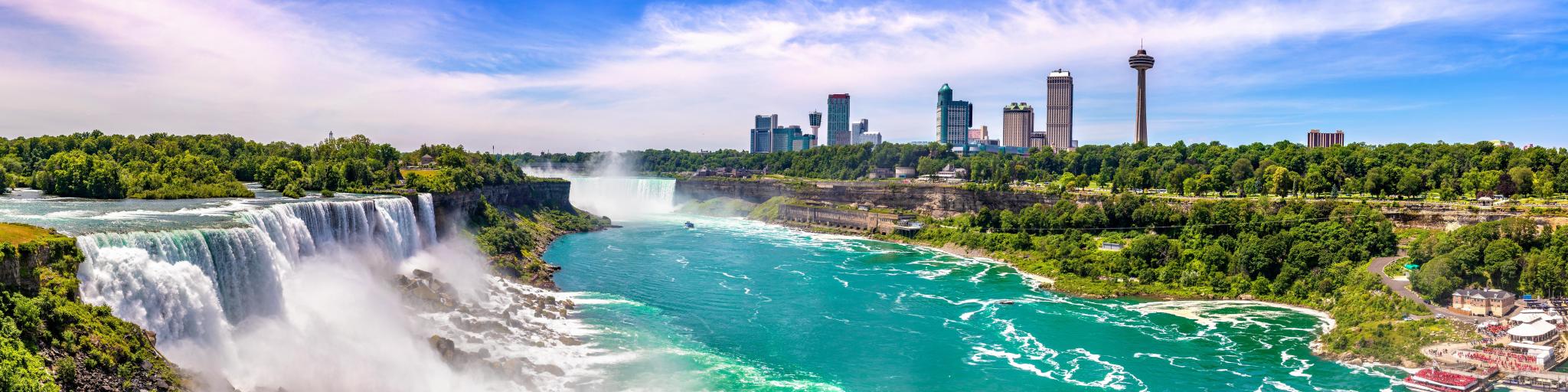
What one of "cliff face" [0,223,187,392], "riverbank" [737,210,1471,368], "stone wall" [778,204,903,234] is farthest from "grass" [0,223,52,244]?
"stone wall" [778,204,903,234]

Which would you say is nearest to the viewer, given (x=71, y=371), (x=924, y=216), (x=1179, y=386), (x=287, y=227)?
(x=71, y=371)

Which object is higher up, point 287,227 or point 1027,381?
point 287,227

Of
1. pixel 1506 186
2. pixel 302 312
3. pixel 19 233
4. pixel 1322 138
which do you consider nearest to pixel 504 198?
pixel 302 312

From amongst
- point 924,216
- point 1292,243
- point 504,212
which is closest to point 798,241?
point 924,216

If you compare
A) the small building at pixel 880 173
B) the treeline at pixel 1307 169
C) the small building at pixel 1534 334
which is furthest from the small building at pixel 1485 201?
the small building at pixel 880 173

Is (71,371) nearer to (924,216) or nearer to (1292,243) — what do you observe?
(1292,243)

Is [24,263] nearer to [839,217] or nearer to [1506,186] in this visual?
[839,217]

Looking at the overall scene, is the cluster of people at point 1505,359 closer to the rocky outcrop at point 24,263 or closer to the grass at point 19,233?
the rocky outcrop at point 24,263

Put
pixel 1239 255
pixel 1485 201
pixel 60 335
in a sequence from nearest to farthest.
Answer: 1. pixel 60 335
2. pixel 1239 255
3. pixel 1485 201
